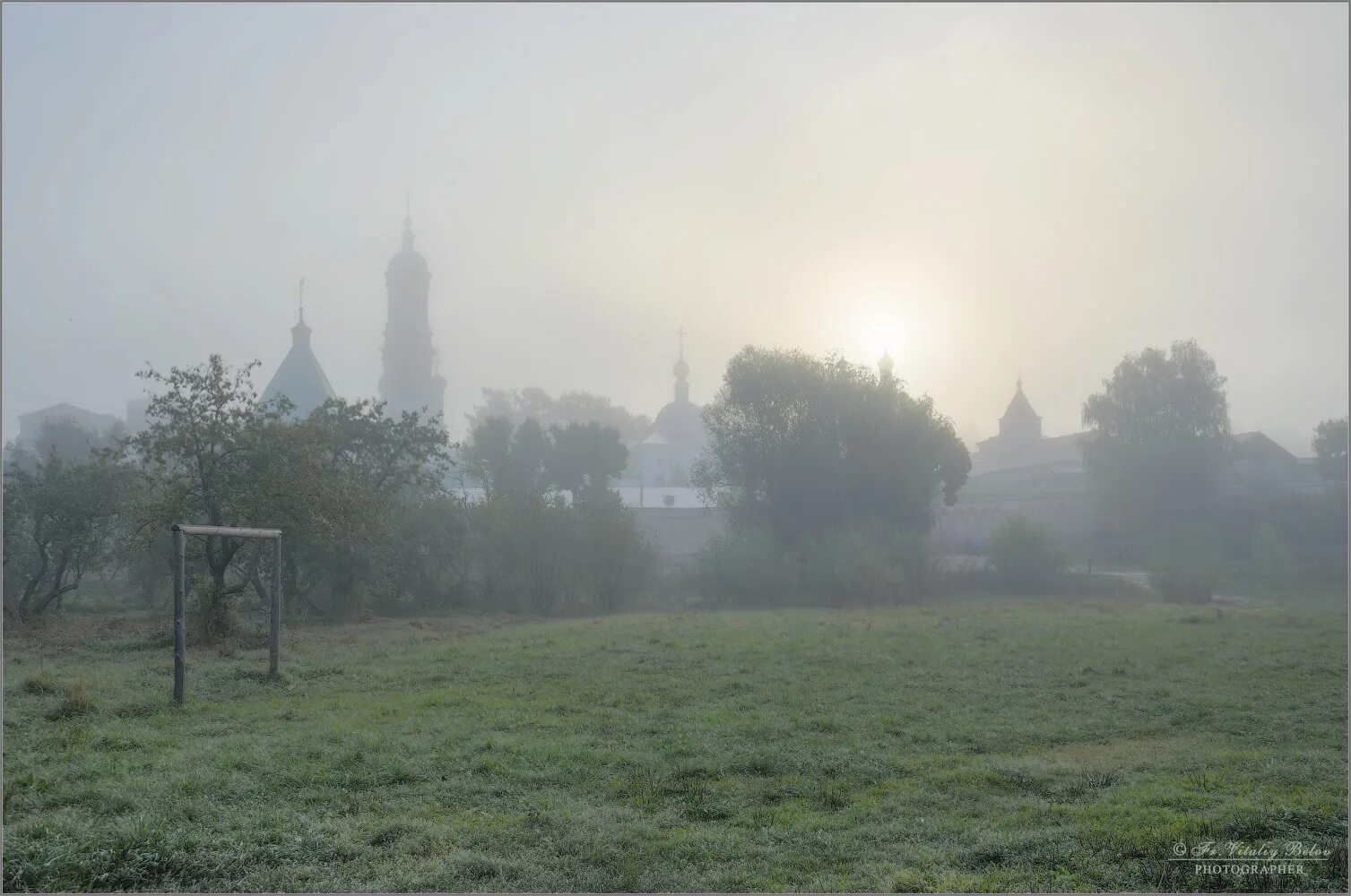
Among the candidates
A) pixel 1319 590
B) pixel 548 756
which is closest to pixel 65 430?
pixel 548 756

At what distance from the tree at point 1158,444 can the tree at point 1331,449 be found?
4.33 meters

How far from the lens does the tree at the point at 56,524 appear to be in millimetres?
20453

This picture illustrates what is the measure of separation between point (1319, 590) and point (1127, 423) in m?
16.5

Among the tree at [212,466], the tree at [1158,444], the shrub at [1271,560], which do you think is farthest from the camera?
the tree at [1158,444]

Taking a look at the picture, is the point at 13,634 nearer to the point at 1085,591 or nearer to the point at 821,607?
the point at 821,607

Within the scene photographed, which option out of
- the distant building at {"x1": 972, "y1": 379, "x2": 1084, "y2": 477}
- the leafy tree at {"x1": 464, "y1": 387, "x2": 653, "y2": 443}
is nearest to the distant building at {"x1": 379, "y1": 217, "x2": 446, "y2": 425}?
the leafy tree at {"x1": 464, "y1": 387, "x2": 653, "y2": 443}

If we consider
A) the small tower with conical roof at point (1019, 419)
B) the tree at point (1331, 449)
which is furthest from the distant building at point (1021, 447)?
the tree at point (1331, 449)

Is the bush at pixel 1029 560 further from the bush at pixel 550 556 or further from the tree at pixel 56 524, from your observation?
the tree at pixel 56 524

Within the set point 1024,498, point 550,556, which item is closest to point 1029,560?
point 1024,498

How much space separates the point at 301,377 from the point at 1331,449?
1896 inches

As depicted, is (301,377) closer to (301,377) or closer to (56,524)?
(301,377)

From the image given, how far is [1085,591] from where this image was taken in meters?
36.7

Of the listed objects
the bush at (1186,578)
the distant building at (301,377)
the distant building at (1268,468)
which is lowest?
the bush at (1186,578)

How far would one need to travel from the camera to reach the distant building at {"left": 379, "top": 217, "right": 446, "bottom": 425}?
301 ft
